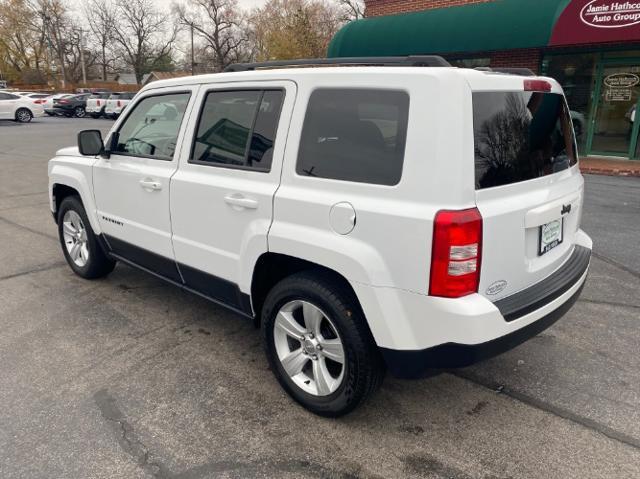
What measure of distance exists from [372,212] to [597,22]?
10.6 m

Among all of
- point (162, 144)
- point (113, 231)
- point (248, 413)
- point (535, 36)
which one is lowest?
point (248, 413)

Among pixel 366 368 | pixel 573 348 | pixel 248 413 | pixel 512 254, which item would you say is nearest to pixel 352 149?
pixel 512 254

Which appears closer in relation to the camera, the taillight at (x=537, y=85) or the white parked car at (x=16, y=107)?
the taillight at (x=537, y=85)

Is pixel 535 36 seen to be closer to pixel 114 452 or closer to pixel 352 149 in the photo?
pixel 352 149

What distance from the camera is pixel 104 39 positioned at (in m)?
67.9

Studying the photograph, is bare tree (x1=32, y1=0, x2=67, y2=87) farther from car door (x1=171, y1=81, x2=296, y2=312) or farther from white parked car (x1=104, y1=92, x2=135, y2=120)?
car door (x1=171, y1=81, x2=296, y2=312)

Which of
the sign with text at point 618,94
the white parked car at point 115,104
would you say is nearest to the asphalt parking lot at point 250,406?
the sign with text at point 618,94

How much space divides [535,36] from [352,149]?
33.8 feet

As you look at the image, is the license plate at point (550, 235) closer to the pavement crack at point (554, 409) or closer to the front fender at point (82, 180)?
the pavement crack at point (554, 409)

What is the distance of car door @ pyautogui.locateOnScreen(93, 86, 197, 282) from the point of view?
354 cm

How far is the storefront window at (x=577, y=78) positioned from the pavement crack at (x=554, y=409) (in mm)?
11045

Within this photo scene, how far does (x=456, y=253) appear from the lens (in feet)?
7.15

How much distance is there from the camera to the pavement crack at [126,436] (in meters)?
2.41

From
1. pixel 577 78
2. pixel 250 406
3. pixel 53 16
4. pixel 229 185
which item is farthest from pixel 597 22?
pixel 53 16
